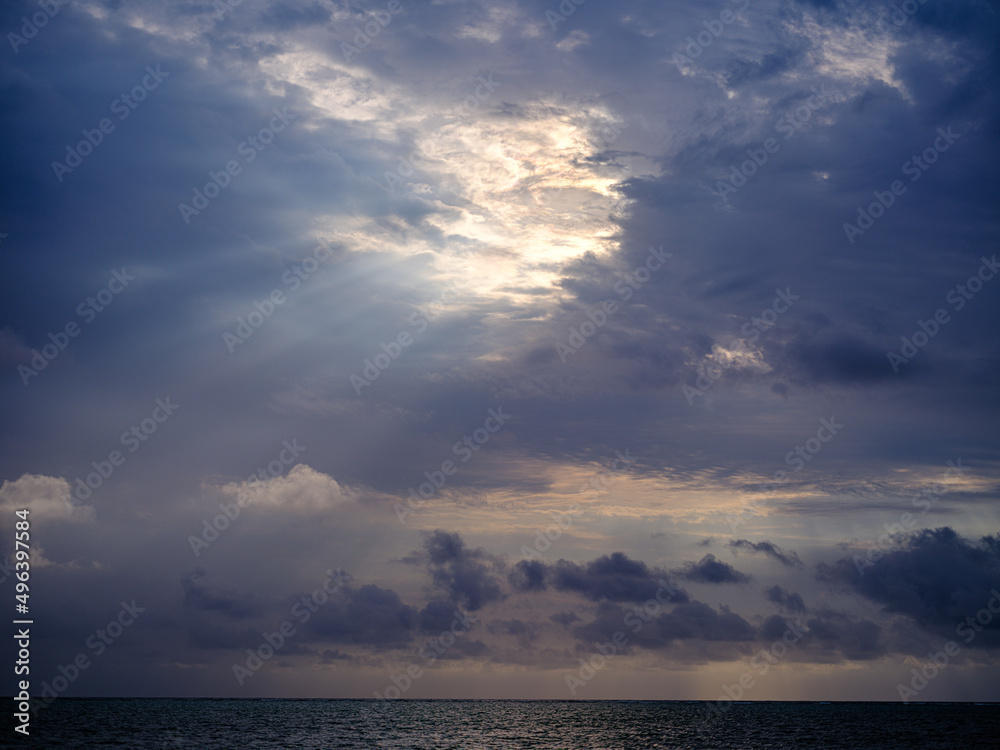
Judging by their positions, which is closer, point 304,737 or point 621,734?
point 304,737

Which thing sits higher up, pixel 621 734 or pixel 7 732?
pixel 7 732

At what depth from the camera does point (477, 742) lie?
142125 millimetres

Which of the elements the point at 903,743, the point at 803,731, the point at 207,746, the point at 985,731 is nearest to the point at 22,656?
the point at 207,746

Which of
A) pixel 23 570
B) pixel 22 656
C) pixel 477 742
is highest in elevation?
pixel 23 570

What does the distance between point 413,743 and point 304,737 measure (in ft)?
90.1

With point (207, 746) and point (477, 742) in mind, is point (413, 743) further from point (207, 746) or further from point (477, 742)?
point (207, 746)

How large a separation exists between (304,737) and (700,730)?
102013 mm

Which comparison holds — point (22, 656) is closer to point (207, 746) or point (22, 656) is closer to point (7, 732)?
point (207, 746)

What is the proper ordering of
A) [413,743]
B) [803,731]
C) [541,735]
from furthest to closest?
1. [803,731]
2. [541,735]
3. [413,743]

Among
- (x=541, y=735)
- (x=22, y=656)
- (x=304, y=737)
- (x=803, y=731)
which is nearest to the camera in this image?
(x=22, y=656)

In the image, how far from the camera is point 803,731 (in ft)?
620

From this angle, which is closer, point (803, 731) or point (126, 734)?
point (126, 734)

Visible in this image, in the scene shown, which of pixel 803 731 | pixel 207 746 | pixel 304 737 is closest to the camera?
pixel 207 746

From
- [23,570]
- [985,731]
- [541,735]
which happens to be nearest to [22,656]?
[23,570]
